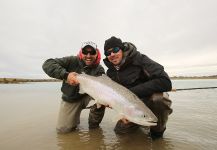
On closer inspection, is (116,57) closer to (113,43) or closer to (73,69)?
(113,43)

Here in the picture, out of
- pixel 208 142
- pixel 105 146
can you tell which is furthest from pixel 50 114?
pixel 208 142

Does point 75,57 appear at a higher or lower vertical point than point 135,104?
higher

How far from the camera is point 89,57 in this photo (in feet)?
19.6

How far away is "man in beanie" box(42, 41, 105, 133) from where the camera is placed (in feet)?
19.3

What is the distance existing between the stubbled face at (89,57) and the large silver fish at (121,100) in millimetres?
1231

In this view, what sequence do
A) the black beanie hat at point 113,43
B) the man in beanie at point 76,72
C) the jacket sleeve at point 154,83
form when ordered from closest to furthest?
the jacket sleeve at point 154,83, the black beanie hat at point 113,43, the man in beanie at point 76,72

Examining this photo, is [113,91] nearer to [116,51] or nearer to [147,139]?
[116,51]

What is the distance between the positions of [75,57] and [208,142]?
364cm

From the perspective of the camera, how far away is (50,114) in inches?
342

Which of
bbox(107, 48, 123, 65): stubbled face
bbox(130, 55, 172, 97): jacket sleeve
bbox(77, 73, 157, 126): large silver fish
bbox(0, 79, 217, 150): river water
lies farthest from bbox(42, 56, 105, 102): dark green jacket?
bbox(130, 55, 172, 97): jacket sleeve

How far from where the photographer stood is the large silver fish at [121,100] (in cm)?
391

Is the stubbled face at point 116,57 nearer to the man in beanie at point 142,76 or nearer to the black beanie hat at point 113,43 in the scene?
the man in beanie at point 142,76

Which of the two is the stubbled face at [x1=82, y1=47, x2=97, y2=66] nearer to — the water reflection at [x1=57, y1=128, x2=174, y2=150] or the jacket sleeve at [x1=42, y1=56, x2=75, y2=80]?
the jacket sleeve at [x1=42, y1=56, x2=75, y2=80]

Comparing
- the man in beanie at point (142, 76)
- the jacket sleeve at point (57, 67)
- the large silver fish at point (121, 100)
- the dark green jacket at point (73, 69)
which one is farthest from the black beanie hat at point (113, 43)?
the dark green jacket at point (73, 69)
